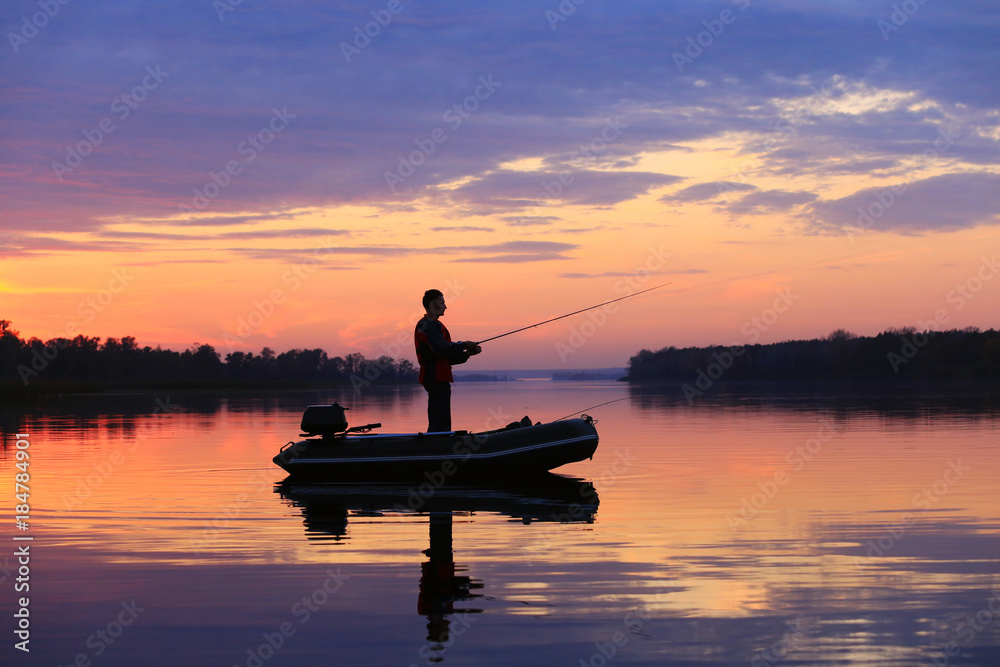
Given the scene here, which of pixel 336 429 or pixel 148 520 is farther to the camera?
pixel 336 429

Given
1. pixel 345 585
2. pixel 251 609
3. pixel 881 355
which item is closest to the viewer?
pixel 251 609

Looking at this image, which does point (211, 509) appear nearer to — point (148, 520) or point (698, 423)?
point (148, 520)

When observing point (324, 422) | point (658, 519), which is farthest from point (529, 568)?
point (324, 422)

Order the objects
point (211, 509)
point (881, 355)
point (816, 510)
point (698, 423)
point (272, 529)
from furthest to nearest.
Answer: point (881, 355)
point (698, 423)
point (211, 509)
point (816, 510)
point (272, 529)

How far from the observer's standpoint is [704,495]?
9906mm

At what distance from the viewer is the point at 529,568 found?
20.5 feet

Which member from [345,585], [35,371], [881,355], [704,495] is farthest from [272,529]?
[881,355]

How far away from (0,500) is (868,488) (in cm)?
951
